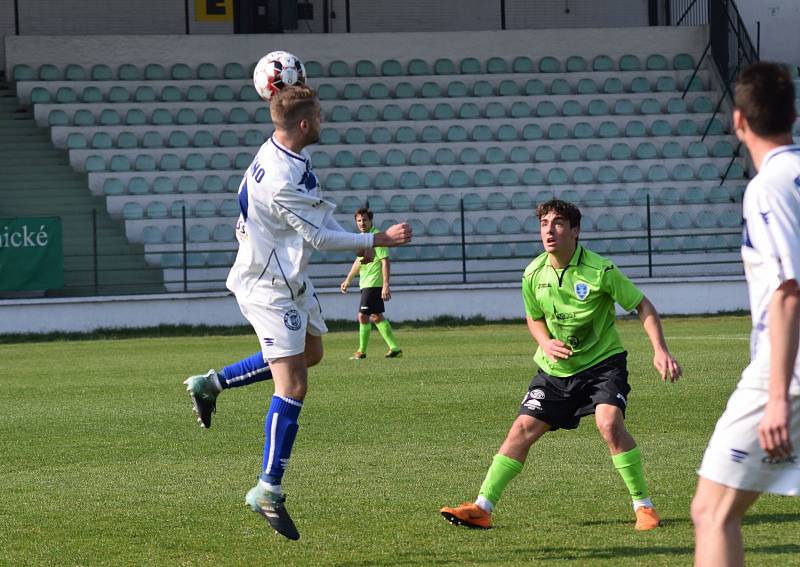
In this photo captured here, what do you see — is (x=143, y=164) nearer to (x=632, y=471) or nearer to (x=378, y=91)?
(x=378, y=91)

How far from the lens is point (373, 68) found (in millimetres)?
29594

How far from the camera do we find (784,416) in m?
3.48

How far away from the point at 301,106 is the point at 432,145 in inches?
861

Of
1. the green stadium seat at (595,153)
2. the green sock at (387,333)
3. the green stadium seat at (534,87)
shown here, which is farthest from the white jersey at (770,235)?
the green stadium seat at (534,87)

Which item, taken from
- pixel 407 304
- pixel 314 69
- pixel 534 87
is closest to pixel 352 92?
pixel 314 69

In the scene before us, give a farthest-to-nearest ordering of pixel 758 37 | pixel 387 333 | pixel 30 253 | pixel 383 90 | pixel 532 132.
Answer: pixel 383 90 → pixel 758 37 → pixel 532 132 → pixel 30 253 → pixel 387 333

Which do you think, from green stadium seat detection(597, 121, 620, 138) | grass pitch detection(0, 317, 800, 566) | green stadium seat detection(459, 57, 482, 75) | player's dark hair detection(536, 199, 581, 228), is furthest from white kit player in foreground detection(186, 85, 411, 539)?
green stadium seat detection(459, 57, 482, 75)

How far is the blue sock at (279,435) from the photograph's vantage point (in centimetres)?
583

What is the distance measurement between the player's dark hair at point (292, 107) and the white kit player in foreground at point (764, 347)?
8.67 ft

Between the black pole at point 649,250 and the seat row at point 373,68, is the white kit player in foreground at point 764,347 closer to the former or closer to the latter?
the black pole at point 649,250

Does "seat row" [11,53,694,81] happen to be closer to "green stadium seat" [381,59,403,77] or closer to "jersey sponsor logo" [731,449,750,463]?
"green stadium seat" [381,59,403,77]

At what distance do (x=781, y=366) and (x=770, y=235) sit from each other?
1.23ft

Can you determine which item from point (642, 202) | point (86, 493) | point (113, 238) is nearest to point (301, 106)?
point (86, 493)

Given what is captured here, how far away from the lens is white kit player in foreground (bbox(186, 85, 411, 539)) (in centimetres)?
583
